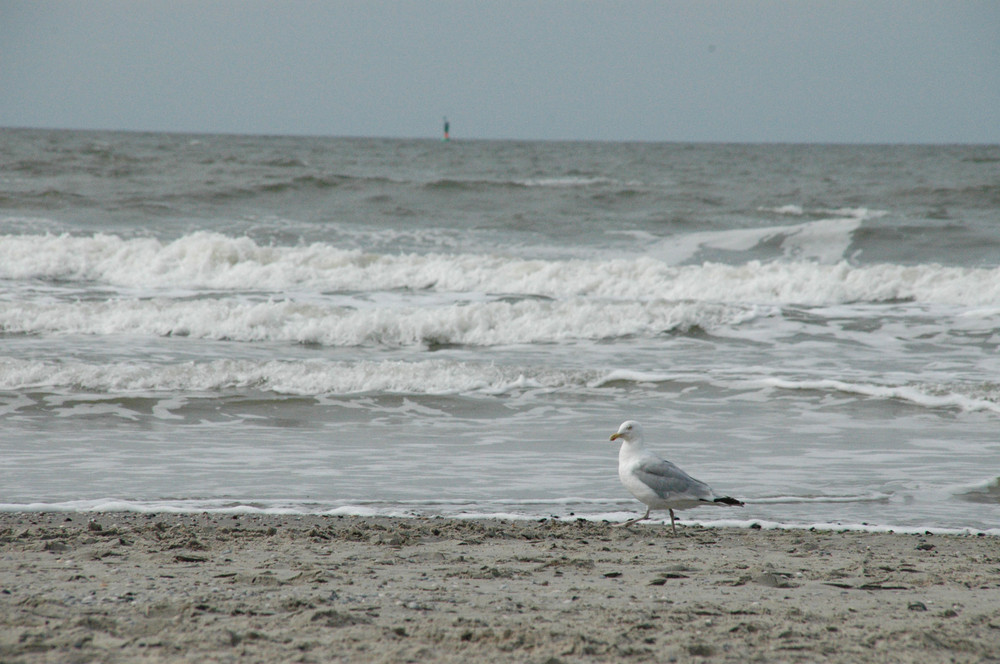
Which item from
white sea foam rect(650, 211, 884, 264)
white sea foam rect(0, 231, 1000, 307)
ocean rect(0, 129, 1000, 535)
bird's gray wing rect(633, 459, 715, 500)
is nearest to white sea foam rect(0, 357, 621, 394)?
ocean rect(0, 129, 1000, 535)

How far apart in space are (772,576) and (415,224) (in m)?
16.4

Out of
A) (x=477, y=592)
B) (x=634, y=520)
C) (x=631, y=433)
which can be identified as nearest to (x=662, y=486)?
(x=634, y=520)

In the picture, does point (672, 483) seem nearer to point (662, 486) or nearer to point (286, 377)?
point (662, 486)

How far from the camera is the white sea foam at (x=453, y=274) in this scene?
43.4 ft

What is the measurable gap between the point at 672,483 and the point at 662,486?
0.05 meters

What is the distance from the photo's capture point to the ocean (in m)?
5.76

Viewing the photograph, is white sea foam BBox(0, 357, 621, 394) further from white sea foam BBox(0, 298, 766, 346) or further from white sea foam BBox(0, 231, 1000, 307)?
white sea foam BBox(0, 231, 1000, 307)

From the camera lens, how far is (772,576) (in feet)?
12.7

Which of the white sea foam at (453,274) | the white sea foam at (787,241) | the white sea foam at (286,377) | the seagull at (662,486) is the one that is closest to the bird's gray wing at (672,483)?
the seagull at (662,486)

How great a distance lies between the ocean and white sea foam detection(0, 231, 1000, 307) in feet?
0.16

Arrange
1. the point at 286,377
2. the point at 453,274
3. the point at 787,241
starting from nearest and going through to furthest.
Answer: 1. the point at 286,377
2. the point at 453,274
3. the point at 787,241

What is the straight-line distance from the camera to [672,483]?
4.79 m

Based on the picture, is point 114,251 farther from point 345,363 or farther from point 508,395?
point 508,395

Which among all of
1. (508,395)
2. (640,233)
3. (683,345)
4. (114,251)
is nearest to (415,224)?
(640,233)
